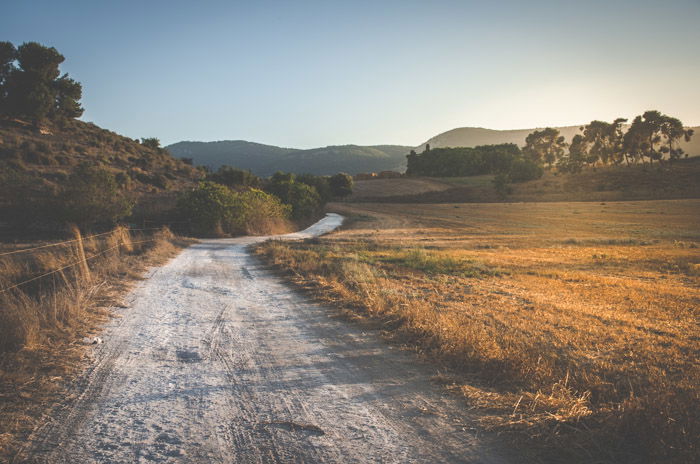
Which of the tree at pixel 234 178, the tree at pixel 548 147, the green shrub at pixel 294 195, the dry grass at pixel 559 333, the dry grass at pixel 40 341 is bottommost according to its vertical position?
the dry grass at pixel 559 333

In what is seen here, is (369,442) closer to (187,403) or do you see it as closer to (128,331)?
(187,403)

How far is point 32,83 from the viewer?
47.1 meters

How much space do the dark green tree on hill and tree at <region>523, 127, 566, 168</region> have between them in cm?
12603

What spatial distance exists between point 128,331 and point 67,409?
286cm

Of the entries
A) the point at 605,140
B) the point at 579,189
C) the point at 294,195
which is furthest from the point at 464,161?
the point at 294,195

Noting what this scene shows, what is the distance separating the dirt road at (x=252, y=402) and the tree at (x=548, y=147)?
455 ft

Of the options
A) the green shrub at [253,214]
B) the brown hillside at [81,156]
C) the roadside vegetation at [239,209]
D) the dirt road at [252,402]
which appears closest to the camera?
the dirt road at [252,402]

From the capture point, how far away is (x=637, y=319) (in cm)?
864

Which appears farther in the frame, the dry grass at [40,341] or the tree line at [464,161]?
the tree line at [464,161]

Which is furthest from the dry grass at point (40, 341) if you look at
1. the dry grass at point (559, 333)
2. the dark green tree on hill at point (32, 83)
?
the dark green tree on hill at point (32, 83)

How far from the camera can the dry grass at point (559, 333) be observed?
3.41 metres

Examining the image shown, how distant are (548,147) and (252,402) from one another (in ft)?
484

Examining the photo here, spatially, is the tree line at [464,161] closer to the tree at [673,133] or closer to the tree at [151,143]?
the tree at [673,133]

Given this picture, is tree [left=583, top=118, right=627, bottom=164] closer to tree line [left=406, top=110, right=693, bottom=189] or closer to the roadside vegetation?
tree line [left=406, top=110, right=693, bottom=189]
